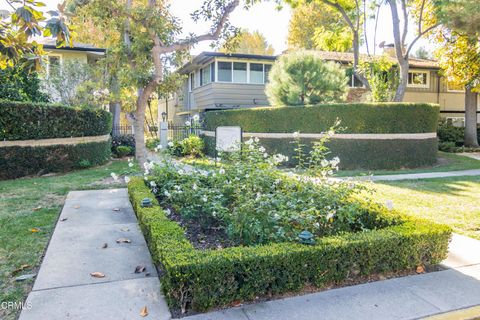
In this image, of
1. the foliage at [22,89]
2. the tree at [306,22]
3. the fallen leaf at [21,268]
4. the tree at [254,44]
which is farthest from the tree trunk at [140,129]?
the tree at [254,44]

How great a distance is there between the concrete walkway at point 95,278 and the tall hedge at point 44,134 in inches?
211

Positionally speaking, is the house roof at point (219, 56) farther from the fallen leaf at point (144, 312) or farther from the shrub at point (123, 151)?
the fallen leaf at point (144, 312)

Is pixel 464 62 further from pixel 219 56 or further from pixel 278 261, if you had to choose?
pixel 278 261

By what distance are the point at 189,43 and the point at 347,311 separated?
27.2 ft

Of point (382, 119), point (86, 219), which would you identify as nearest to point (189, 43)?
point (86, 219)

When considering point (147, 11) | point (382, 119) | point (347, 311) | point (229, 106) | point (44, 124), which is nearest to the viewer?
point (347, 311)

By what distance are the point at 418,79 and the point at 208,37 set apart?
1677cm

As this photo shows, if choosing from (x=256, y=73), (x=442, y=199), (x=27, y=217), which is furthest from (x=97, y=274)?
(x=256, y=73)

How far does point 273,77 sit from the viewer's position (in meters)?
15.5

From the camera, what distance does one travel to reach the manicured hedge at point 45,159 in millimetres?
10188

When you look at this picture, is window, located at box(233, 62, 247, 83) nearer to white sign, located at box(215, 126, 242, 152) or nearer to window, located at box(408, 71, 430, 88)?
window, located at box(408, 71, 430, 88)

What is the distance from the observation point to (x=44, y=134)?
424 inches

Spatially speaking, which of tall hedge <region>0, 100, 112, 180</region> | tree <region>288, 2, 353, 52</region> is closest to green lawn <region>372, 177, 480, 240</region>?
tall hedge <region>0, 100, 112, 180</region>

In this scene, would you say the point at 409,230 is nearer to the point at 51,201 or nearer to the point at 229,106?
the point at 51,201
